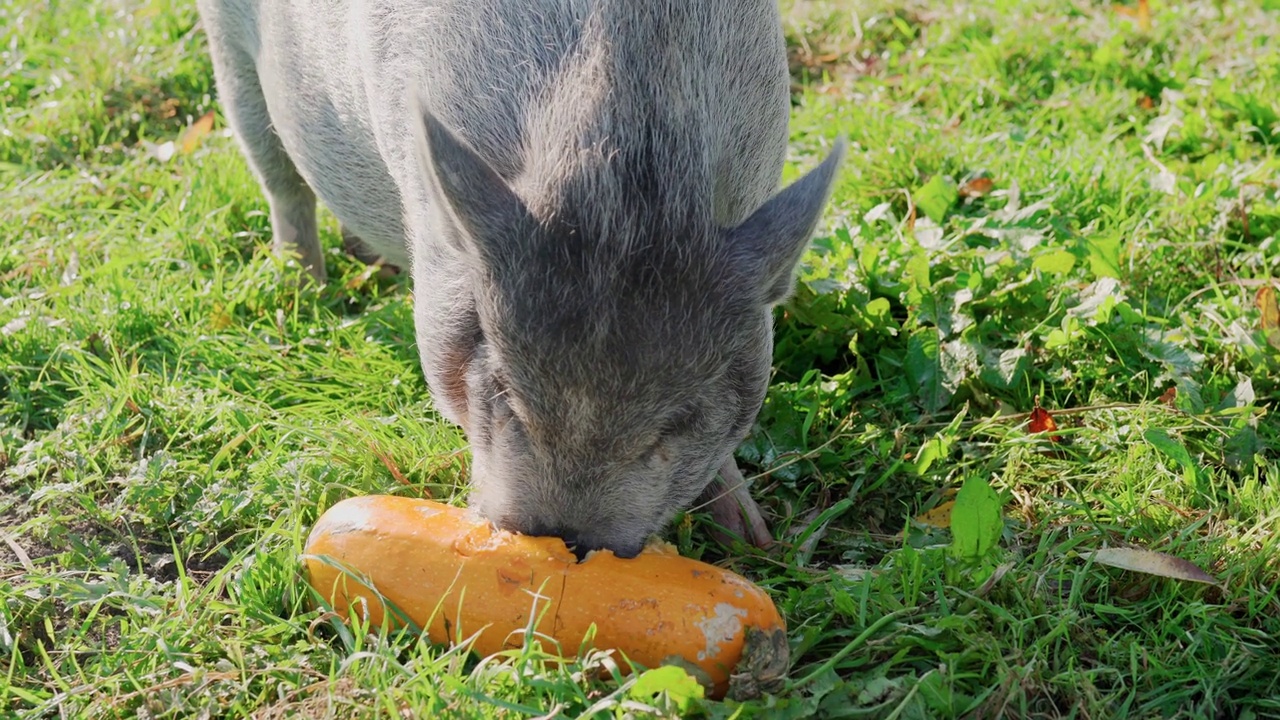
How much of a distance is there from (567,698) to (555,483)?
50cm

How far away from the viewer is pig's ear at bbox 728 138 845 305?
119 inches

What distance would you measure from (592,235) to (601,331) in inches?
8.3

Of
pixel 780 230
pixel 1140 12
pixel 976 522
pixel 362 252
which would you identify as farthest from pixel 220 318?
pixel 1140 12

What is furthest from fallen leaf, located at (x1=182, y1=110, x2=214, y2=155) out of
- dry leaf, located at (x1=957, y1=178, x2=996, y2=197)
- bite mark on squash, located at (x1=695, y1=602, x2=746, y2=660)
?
bite mark on squash, located at (x1=695, y1=602, x2=746, y2=660)

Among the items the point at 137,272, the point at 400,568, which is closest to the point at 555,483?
the point at 400,568

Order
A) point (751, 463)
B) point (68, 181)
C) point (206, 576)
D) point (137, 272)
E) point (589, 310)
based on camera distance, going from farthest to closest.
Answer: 1. point (68, 181)
2. point (137, 272)
3. point (751, 463)
4. point (206, 576)
5. point (589, 310)

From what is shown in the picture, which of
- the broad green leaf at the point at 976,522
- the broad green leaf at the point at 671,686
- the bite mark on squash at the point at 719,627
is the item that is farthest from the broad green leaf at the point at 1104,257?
the broad green leaf at the point at 671,686

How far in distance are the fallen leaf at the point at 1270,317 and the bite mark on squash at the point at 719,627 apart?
7.31 ft

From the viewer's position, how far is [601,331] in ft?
9.48

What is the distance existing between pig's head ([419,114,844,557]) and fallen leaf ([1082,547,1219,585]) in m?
1.06

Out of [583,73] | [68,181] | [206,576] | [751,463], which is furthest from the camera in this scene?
[68,181]

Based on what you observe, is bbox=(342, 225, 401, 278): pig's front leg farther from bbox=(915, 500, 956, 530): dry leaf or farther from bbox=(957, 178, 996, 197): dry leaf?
bbox=(915, 500, 956, 530): dry leaf

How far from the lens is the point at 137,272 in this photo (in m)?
5.14

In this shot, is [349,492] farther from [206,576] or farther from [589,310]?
[589,310]
